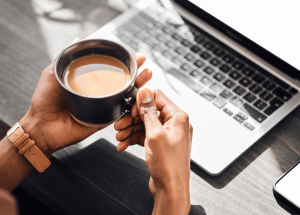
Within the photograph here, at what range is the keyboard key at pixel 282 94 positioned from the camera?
2.34 feet

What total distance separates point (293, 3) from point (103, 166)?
1.90 feet

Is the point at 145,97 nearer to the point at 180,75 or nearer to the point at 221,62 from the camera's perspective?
the point at 180,75

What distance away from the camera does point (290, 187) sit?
57 centimetres

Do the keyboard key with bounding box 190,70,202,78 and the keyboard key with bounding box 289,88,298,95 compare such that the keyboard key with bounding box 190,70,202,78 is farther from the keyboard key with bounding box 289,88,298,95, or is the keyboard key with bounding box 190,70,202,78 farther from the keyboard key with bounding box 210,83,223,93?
the keyboard key with bounding box 289,88,298,95

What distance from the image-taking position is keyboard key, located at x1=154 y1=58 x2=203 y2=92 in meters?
0.73

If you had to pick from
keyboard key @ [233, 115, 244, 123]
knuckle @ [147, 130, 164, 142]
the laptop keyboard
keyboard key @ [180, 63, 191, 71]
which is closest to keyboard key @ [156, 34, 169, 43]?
the laptop keyboard

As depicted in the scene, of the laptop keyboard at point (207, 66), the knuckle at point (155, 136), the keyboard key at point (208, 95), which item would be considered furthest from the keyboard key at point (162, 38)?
the knuckle at point (155, 136)

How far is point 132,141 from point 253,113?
0.32 m

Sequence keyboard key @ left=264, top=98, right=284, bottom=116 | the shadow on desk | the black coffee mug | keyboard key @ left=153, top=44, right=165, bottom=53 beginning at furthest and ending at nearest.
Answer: keyboard key @ left=153, top=44, right=165, bottom=53 → keyboard key @ left=264, top=98, right=284, bottom=116 → the shadow on desk → the black coffee mug

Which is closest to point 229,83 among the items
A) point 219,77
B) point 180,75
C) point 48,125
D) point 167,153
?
point 219,77

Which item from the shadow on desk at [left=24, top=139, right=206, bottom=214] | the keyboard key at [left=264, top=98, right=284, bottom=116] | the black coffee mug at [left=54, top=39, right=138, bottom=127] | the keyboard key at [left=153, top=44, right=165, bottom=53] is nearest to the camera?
the black coffee mug at [left=54, top=39, right=138, bottom=127]

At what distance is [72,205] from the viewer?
2.61 ft

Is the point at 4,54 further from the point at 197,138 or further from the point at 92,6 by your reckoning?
the point at 197,138

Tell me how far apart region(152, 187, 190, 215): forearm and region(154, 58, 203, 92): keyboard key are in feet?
1.03
